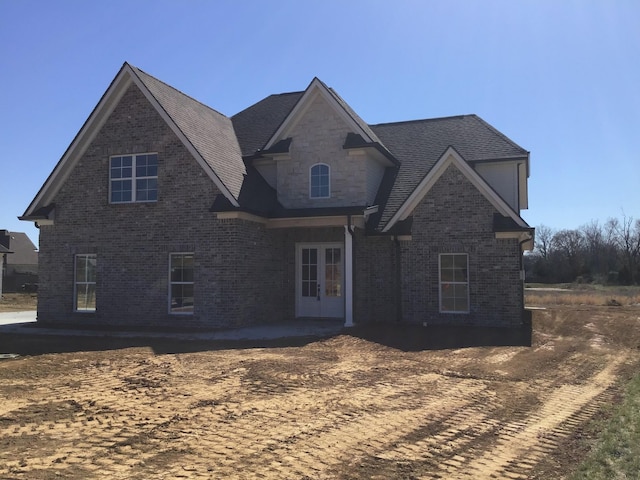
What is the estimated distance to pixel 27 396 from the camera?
7.75m

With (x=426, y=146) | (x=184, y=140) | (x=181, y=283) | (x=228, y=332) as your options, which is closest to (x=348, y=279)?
(x=228, y=332)

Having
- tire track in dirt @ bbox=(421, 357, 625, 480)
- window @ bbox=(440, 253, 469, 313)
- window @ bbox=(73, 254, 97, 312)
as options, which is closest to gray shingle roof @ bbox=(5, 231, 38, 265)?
window @ bbox=(73, 254, 97, 312)

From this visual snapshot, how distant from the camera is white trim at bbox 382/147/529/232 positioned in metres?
15.5

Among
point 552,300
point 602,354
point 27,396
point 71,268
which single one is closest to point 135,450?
point 27,396

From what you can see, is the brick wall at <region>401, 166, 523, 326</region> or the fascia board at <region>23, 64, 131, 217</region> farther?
the fascia board at <region>23, 64, 131, 217</region>

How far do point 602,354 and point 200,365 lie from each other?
8614mm

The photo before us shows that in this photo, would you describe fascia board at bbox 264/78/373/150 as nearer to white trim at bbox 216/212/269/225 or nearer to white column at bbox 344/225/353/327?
white trim at bbox 216/212/269/225

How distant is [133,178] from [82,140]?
7.55 feet

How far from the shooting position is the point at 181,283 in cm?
1639

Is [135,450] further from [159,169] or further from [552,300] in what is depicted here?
[552,300]

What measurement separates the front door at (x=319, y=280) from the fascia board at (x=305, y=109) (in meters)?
3.90

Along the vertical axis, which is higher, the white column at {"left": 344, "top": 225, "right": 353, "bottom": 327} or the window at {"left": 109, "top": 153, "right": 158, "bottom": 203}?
the window at {"left": 109, "top": 153, "right": 158, "bottom": 203}

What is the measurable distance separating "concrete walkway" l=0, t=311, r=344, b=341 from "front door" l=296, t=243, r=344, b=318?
3.37 ft

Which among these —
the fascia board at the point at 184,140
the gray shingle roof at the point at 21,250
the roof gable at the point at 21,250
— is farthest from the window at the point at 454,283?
the gray shingle roof at the point at 21,250
